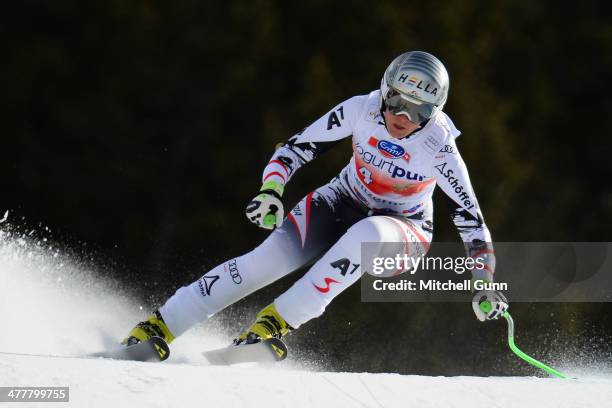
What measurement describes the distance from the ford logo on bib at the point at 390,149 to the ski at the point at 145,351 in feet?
4.15

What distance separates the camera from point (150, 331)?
3459 mm

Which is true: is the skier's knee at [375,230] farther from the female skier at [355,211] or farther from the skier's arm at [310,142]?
the skier's arm at [310,142]

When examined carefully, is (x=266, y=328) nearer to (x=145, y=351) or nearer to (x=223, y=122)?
(x=145, y=351)

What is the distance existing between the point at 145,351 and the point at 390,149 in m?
1.36

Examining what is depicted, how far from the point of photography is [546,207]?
6.94 m

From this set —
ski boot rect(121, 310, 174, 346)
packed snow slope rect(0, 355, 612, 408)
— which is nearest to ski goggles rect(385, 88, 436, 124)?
packed snow slope rect(0, 355, 612, 408)

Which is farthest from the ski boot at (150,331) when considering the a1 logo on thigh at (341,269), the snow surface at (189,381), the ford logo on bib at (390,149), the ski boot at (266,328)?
the ford logo on bib at (390,149)

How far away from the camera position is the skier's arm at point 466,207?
3551mm

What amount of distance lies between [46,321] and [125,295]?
159 cm

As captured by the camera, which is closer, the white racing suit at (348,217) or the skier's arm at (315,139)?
the white racing suit at (348,217)

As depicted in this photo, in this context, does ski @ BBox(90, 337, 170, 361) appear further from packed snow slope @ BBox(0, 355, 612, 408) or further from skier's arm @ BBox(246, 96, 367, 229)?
skier's arm @ BBox(246, 96, 367, 229)

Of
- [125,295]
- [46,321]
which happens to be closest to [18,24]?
[125,295]

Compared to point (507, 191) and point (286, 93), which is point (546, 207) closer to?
point (507, 191)

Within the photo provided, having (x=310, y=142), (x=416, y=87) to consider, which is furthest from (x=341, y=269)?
(x=416, y=87)
